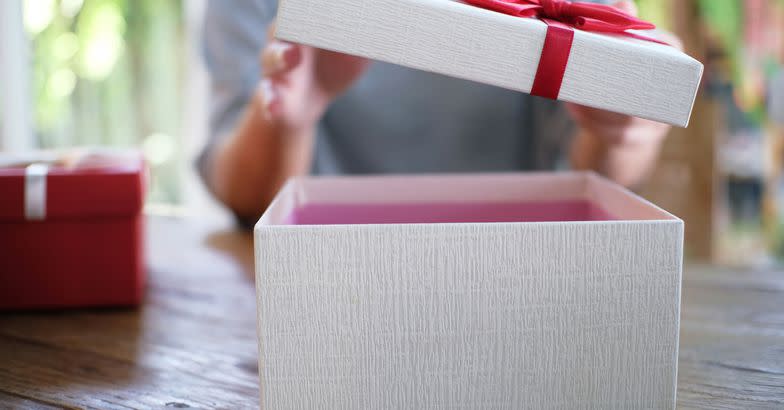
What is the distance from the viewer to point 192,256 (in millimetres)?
852

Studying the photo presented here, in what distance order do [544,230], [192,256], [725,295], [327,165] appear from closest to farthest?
[544,230], [725,295], [192,256], [327,165]

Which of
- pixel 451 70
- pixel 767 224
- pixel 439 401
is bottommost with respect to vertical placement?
pixel 767 224

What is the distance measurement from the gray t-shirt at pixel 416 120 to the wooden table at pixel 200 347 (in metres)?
0.41

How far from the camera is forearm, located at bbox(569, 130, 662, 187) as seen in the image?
31.6 inches

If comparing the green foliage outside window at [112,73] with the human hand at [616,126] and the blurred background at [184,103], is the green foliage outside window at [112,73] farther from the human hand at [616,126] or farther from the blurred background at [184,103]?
the human hand at [616,126]

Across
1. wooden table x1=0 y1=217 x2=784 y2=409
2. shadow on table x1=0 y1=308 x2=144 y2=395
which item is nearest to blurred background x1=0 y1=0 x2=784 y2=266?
wooden table x1=0 y1=217 x2=784 y2=409

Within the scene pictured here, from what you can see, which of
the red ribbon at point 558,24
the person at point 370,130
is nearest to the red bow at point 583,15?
the red ribbon at point 558,24

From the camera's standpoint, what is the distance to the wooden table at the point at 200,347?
0.46 metres

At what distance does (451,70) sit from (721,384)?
29 centimetres

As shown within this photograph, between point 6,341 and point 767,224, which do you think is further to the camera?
point 767,224

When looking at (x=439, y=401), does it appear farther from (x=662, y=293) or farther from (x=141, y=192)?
(x=141, y=192)

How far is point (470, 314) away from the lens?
1.23 ft

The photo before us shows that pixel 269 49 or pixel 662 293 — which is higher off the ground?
pixel 269 49

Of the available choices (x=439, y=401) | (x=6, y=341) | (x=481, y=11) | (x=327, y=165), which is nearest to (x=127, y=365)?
(x=6, y=341)
